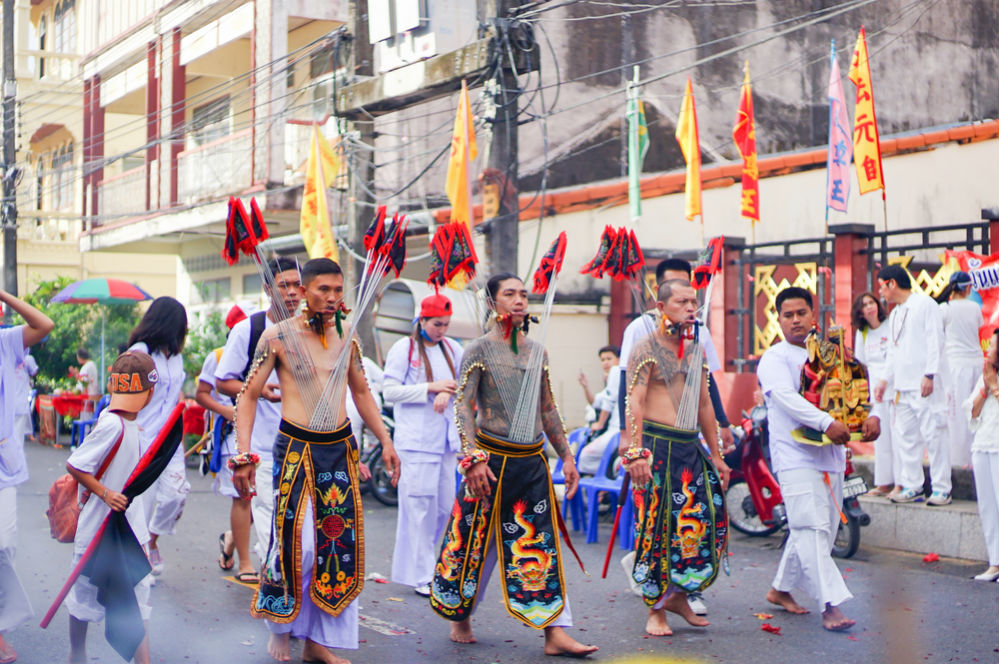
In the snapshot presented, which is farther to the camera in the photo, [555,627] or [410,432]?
[410,432]

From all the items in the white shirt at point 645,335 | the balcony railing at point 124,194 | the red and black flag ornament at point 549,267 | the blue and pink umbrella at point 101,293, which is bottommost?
the white shirt at point 645,335

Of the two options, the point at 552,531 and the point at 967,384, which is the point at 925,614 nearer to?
the point at 552,531

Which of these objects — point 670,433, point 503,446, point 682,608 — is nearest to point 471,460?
point 503,446

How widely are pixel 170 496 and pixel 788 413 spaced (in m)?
3.67

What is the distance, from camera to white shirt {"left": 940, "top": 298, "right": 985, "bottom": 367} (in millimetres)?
9438

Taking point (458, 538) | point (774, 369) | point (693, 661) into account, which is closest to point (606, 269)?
point (774, 369)

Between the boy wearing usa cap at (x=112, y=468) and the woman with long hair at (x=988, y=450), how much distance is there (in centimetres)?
506

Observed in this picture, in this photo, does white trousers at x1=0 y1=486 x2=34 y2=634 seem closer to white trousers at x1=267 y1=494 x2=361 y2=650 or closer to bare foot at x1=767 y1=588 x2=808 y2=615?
white trousers at x1=267 y1=494 x2=361 y2=650

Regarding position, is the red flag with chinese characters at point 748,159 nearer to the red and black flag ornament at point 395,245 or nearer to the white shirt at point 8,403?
the red and black flag ornament at point 395,245

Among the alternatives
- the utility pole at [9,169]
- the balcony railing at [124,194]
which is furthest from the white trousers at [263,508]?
the balcony railing at [124,194]

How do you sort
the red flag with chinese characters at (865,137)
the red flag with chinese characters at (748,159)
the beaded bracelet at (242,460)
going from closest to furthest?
the beaded bracelet at (242,460) → the red flag with chinese characters at (865,137) → the red flag with chinese characters at (748,159)

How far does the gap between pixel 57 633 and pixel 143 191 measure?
18.6 m

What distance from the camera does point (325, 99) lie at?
1784 cm

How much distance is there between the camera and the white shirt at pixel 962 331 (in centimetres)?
944
